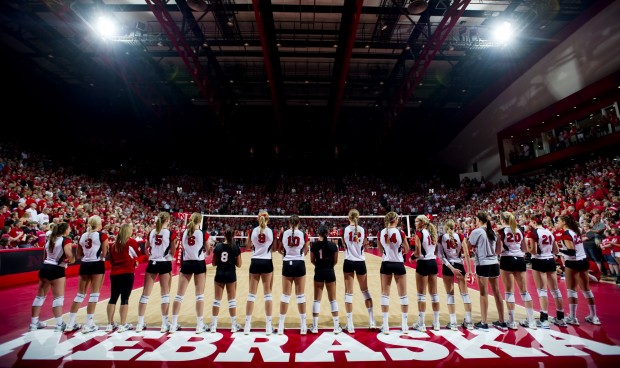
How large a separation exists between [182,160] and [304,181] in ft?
43.2

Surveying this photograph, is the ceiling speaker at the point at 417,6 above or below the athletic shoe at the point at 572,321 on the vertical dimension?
above

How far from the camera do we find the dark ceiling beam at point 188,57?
14.0 meters

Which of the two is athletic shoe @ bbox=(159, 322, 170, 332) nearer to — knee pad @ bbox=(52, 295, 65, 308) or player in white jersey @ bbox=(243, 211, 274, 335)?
player in white jersey @ bbox=(243, 211, 274, 335)

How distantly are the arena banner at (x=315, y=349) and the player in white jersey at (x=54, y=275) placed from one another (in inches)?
11.0

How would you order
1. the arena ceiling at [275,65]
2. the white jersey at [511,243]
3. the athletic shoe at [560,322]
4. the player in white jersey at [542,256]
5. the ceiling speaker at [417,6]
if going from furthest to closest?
the arena ceiling at [275,65] → the ceiling speaker at [417,6] → the player in white jersey at [542,256] → the white jersey at [511,243] → the athletic shoe at [560,322]

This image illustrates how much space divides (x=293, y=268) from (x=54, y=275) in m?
4.34

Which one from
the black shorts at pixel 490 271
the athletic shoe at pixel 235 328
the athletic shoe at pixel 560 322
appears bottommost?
the athletic shoe at pixel 560 322

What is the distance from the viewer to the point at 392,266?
5352mm

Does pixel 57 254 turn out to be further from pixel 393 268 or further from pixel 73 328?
pixel 393 268

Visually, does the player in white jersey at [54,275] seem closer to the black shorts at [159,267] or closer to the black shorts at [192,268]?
the black shorts at [159,267]

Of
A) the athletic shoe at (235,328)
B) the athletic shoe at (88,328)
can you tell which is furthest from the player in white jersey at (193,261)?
the athletic shoe at (88,328)

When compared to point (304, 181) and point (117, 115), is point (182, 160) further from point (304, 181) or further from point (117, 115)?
point (304, 181)

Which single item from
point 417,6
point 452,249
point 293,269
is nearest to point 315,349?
point 293,269

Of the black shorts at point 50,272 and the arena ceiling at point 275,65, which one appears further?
the arena ceiling at point 275,65
